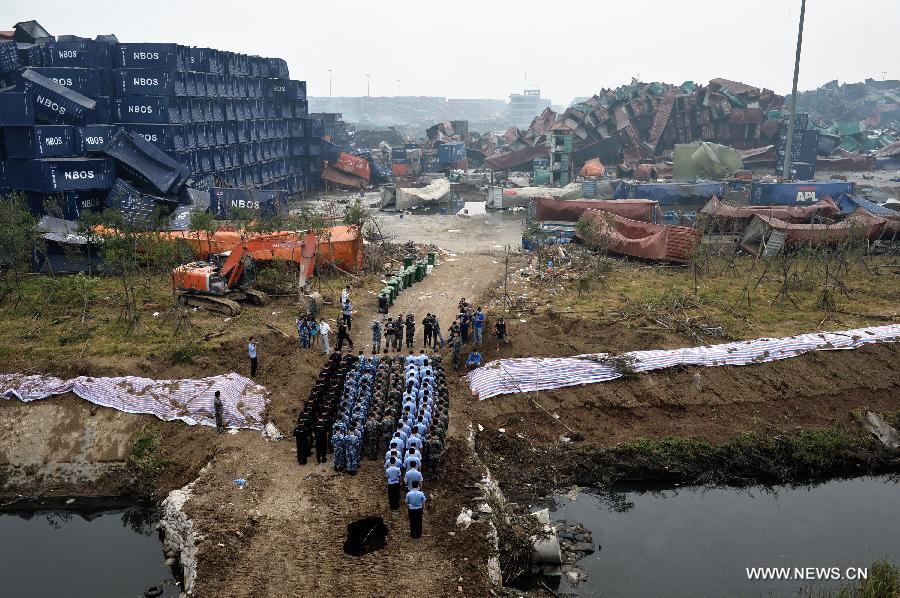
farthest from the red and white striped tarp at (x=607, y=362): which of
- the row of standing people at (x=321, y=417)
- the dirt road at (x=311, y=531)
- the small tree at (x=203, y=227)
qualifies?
the small tree at (x=203, y=227)

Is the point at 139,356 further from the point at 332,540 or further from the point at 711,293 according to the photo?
the point at 711,293

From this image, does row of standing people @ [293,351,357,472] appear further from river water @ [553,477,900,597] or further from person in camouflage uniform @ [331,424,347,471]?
river water @ [553,477,900,597]

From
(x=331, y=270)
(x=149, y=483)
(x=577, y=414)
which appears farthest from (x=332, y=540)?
(x=331, y=270)

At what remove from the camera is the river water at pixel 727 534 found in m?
12.6

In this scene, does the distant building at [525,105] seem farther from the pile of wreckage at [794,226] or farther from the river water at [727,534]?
the river water at [727,534]

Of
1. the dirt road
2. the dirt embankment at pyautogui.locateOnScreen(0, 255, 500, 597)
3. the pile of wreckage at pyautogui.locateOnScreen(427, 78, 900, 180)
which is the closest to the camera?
the dirt road

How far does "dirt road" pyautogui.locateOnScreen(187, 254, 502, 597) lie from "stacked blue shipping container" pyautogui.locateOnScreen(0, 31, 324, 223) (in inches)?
790

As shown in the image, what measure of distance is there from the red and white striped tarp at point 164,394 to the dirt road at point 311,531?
1.06 metres

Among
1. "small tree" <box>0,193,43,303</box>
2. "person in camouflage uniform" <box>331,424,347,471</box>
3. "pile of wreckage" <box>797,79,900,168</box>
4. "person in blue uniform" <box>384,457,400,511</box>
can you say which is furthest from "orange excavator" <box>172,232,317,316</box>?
"pile of wreckage" <box>797,79,900,168</box>

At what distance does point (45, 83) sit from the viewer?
30.7m

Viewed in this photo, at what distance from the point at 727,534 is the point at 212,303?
15.1 m

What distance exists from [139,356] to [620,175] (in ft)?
141

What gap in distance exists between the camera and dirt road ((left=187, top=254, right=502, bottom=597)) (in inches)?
425

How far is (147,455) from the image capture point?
15289mm
